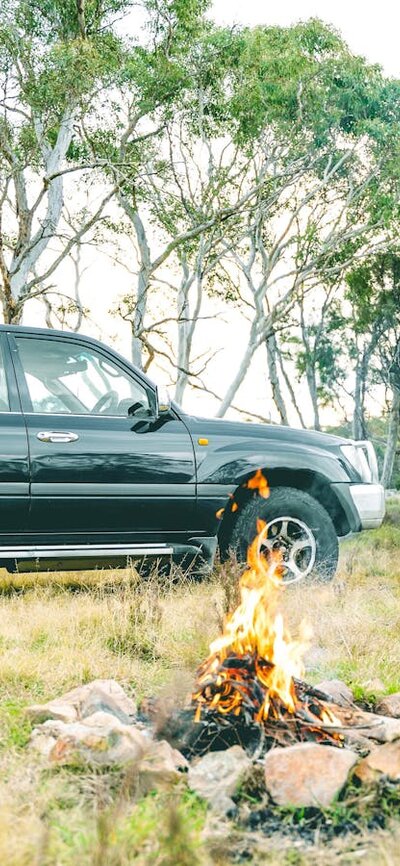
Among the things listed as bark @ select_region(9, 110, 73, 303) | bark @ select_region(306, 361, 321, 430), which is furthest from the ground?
bark @ select_region(306, 361, 321, 430)

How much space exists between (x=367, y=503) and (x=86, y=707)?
4100 millimetres

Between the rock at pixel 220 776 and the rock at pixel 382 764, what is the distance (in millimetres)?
385

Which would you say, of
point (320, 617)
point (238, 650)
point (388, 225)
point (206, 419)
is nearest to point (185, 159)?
point (388, 225)

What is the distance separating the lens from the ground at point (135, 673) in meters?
2.71

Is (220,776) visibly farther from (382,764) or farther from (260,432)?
(260,432)

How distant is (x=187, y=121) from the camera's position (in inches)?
850

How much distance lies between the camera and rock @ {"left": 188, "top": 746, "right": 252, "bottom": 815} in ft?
10.3

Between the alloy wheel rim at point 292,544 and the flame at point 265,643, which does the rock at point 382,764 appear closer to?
the flame at point 265,643

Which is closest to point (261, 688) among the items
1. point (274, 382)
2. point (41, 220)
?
point (41, 220)

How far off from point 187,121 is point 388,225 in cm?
671

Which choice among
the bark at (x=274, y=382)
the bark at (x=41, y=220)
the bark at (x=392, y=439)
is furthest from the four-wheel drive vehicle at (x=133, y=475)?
the bark at (x=392, y=439)

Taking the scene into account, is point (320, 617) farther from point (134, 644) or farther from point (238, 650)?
point (238, 650)

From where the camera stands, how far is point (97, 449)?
6656mm

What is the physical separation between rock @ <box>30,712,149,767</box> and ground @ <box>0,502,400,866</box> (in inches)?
2.5
